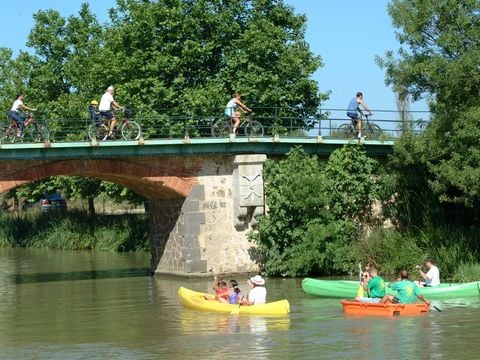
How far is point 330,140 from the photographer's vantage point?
34188mm

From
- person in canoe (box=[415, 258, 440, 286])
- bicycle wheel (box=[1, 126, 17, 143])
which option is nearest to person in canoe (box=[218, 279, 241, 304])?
person in canoe (box=[415, 258, 440, 286])

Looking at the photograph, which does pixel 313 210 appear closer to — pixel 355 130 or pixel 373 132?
pixel 355 130

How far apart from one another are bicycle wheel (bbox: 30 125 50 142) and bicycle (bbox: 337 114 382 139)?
380 inches

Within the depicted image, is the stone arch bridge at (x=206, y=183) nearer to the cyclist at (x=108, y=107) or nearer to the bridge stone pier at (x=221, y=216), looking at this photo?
the bridge stone pier at (x=221, y=216)

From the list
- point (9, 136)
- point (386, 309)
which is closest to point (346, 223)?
point (386, 309)

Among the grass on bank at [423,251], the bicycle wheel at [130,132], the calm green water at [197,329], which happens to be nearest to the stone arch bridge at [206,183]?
the bicycle wheel at [130,132]

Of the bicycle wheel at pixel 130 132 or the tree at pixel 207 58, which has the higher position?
the tree at pixel 207 58

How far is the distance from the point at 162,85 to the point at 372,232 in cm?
1311

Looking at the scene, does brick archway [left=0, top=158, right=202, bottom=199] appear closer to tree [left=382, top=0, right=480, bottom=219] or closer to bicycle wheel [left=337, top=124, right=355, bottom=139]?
bicycle wheel [left=337, top=124, right=355, bottom=139]

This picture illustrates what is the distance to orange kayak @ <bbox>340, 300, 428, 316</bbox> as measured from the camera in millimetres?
23125

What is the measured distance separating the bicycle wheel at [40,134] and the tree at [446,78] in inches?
391

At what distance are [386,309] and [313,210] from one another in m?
9.20

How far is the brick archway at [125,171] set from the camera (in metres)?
31.0

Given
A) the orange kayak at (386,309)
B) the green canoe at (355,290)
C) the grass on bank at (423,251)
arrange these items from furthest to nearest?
the grass on bank at (423,251)
the green canoe at (355,290)
the orange kayak at (386,309)
